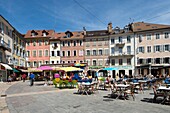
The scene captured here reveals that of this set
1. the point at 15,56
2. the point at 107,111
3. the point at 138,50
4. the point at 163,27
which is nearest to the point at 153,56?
the point at 138,50

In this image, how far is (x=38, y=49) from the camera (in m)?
45.3

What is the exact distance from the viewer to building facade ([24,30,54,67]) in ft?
147

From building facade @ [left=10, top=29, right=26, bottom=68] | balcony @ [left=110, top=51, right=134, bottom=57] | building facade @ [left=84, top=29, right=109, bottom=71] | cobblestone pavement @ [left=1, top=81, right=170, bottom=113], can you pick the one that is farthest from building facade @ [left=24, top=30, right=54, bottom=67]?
cobblestone pavement @ [left=1, top=81, right=170, bottom=113]

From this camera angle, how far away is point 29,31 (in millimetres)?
49312

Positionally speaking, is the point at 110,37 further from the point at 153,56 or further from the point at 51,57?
the point at 51,57

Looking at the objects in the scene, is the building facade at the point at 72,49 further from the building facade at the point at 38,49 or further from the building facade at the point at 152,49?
the building facade at the point at 152,49

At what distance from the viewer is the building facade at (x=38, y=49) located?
44.8 metres

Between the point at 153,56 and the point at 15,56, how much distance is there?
30.5 meters

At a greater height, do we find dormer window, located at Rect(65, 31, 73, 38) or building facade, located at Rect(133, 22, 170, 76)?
dormer window, located at Rect(65, 31, 73, 38)

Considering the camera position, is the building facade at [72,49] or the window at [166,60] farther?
the building facade at [72,49]

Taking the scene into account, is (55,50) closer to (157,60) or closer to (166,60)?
(157,60)

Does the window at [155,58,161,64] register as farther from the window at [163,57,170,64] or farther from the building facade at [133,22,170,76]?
the window at [163,57,170,64]

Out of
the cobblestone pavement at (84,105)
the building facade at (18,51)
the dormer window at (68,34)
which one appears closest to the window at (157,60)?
the dormer window at (68,34)

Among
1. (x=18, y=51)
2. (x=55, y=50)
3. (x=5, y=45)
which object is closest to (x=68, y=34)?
(x=55, y=50)
